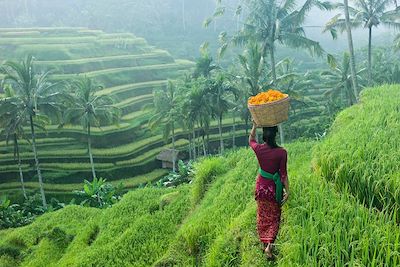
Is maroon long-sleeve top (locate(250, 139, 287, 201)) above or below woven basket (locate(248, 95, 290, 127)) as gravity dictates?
below

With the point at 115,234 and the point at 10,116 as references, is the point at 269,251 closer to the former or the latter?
the point at 115,234

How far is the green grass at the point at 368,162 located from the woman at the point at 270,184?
0.83 metres

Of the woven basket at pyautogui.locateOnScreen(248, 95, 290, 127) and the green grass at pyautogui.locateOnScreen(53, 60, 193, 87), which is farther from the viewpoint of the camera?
the green grass at pyautogui.locateOnScreen(53, 60, 193, 87)

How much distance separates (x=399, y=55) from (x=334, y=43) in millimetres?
36560

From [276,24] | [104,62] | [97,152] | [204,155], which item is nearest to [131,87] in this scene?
[104,62]

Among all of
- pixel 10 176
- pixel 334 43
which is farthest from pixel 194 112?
pixel 334 43

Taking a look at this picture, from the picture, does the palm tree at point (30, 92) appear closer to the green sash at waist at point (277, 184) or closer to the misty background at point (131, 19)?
the green sash at waist at point (277, 184)

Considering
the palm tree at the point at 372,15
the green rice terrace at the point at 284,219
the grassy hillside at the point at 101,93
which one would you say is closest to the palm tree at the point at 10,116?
the grassy hillside at the point at 101,93

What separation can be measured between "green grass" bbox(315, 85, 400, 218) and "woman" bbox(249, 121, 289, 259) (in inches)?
32.8

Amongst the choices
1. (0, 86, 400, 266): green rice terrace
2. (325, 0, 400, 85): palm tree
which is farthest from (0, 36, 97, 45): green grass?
(0, 86, 400, 266): green rice terrace

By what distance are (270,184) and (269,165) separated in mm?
206

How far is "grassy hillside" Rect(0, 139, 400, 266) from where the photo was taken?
338 centimetres

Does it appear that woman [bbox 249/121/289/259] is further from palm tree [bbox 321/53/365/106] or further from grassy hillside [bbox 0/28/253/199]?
palm tree [bbox 321/53/365/106]

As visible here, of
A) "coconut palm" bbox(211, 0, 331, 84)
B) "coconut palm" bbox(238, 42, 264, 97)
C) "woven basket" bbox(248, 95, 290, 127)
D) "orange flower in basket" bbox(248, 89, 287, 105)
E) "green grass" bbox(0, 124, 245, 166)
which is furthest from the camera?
"green grass" bbox(0, 124, 245, 166)
